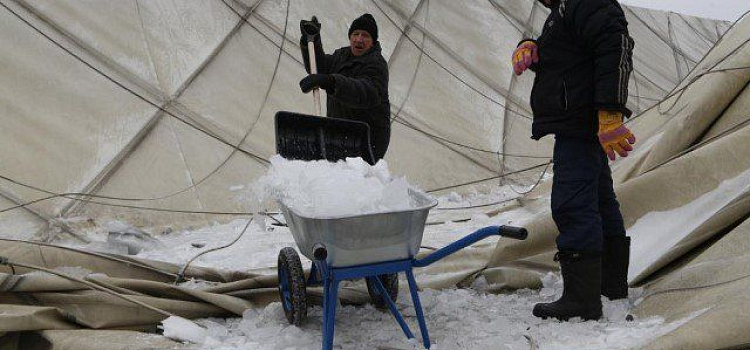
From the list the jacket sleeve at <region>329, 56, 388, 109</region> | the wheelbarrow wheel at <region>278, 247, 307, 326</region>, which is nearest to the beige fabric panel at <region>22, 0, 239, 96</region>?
the jacket sleeve at <region>329, 56, 388, 109</region>

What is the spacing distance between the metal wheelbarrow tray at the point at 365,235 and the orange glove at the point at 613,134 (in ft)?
2.08

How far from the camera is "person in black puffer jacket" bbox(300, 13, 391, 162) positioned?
295 cm

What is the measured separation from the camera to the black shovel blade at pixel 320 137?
276cm

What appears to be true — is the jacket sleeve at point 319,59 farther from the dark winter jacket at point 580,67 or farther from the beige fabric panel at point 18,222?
the beige fabric panel at point 18,222

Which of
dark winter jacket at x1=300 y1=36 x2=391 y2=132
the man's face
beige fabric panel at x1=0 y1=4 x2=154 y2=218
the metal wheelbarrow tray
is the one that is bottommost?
the metal wheelbarrow tray

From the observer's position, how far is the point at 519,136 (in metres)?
6.89

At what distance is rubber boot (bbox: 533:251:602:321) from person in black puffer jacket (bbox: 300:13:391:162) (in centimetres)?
117

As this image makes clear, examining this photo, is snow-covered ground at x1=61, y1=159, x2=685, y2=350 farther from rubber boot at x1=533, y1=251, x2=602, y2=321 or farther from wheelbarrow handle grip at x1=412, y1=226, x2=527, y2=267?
wheelbarrow handle grip at x1=412, y1=226, x2=527, y2=267

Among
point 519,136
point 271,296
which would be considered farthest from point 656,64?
point 271,296

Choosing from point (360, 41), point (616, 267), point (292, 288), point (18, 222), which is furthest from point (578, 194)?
point (18, 222)

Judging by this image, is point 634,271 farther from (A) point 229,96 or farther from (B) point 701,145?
(A) point 229,96

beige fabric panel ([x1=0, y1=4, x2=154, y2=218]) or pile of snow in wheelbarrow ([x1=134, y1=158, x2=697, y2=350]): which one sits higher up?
beige fabric panel ([x1=0, y1=4, x2=154, y2=218])

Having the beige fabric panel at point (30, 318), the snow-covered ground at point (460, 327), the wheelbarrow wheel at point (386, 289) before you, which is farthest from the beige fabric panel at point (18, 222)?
the wheelbarrow wheel at point (386, 289)

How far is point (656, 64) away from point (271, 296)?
321 inches
